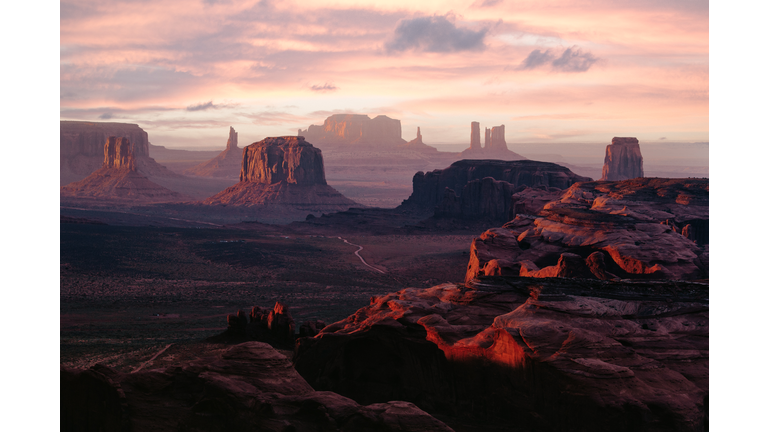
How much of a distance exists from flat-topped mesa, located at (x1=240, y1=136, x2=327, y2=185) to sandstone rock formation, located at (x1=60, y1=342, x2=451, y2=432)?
14439cm

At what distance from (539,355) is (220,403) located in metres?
7.12

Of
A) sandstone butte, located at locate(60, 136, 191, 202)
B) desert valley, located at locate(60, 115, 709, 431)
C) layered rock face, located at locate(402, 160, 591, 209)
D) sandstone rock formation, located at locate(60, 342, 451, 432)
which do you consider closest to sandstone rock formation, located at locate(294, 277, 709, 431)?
desert valley, located at locate(60, 115, 709, 431)

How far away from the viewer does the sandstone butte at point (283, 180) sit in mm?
147125

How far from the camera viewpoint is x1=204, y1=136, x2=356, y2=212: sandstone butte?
147 meters

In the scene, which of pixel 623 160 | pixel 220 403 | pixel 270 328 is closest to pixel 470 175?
pixel 623 160

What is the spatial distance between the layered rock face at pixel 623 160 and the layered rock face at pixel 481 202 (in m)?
59.7

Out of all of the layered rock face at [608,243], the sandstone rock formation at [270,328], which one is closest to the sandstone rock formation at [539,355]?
the sandstone rock formation at [270,328]

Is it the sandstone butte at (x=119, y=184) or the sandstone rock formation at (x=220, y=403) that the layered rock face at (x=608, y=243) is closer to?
the sandstone rock formation at (x=220, y=403)

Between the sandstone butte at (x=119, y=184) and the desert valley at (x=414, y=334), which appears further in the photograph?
the sandstone butte at (x=119, y=184)

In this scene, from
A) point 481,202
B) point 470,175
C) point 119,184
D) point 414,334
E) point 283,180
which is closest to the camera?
point 414,334

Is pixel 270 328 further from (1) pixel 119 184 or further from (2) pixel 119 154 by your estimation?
(2) pixel 119 154

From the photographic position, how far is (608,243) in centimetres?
3397

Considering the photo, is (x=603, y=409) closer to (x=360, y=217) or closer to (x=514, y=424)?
(x=514, y=424)

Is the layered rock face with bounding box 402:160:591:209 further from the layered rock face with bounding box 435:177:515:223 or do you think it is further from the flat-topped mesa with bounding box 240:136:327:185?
the flat-topped mesa with bounding box 240:136:327:185
